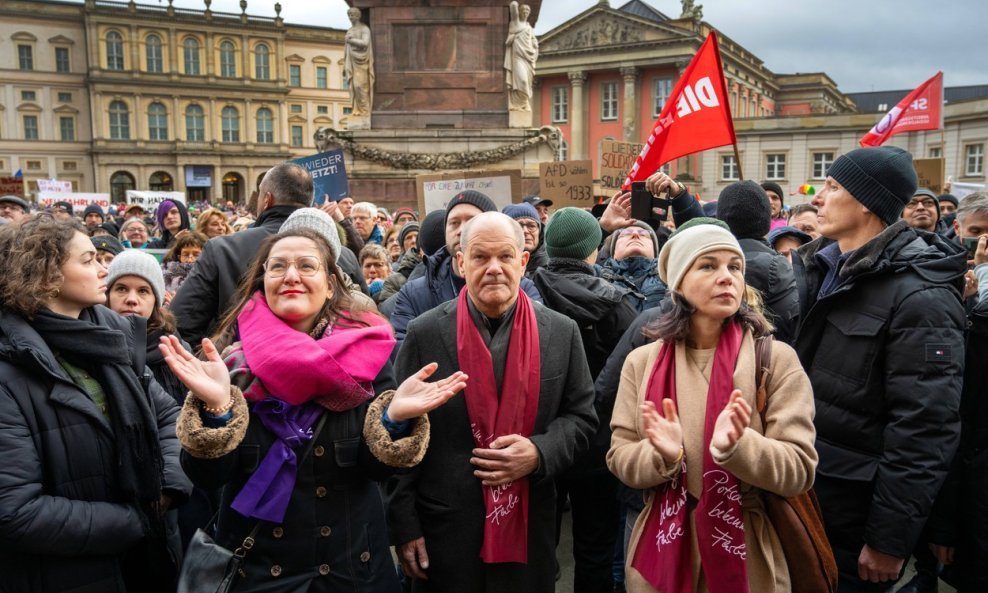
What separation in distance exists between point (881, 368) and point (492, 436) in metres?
1.57

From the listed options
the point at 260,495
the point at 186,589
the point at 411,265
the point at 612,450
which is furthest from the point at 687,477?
the point at 411,265

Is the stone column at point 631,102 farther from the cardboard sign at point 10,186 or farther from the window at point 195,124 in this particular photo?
the cardboard sign at point 10,186

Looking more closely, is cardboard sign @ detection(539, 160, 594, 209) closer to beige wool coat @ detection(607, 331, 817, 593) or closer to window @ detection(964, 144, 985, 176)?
beige wool coat @ detection(607, 331, 817, 593)

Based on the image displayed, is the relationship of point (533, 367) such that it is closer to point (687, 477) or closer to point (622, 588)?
point (687, 477)

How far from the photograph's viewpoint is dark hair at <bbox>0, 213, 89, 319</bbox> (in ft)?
8.31

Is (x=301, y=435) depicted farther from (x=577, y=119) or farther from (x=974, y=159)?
(x=577, y=119)

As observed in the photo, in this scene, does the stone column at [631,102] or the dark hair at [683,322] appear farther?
the stone column at [631,102]

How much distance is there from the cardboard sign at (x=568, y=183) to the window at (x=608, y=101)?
46.0m

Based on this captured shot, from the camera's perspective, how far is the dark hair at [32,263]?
2.53 m

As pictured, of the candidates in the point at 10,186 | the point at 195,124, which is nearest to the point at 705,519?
the point at 10,186

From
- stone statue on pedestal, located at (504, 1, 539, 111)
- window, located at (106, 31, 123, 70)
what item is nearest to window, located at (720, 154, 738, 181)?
stone statue on pedestal, located at (504, 1, 539, 111)

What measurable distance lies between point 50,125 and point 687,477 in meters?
73.6

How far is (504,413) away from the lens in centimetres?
274

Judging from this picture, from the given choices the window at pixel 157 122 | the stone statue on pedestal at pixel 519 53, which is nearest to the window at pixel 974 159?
the stone statue on pedestal at pixel 519 53
